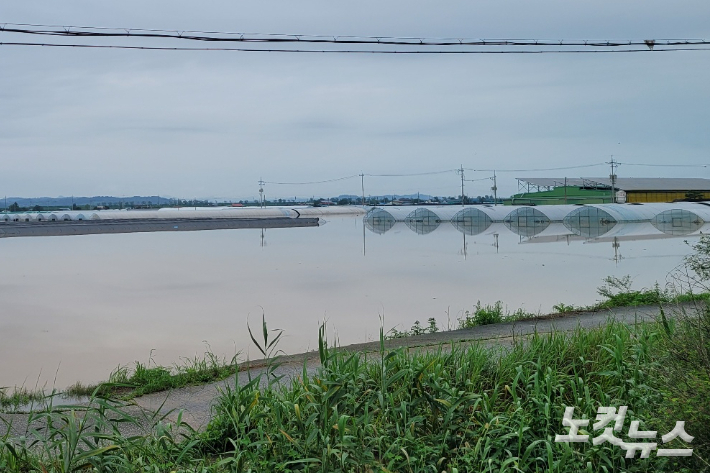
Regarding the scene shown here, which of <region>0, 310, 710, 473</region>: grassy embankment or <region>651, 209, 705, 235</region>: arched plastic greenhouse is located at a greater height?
<region>0, 310, 710, 473</region>: grassy embankment

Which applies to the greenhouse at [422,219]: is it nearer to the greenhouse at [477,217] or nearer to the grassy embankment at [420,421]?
the greenhouse at [477,217]

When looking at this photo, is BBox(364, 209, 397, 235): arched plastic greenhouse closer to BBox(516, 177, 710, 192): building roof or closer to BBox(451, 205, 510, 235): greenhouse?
BBox(451, 205, 510, 235): greenhouse

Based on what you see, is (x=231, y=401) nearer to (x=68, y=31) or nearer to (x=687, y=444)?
(x=687, y=444)

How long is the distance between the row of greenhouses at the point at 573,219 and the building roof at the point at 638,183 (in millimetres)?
20595

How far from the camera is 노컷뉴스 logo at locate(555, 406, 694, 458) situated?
3.90m

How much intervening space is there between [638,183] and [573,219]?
2597 centimetres

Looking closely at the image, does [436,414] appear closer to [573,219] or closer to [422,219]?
[573,219]

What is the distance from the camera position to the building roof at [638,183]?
57156 millimetres

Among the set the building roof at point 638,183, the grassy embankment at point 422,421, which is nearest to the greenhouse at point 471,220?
the building roof at point 638,183

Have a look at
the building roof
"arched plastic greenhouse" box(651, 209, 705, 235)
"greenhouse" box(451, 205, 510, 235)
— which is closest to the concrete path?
"arched plastic greenhouse" box(651, 209, 705, 235)

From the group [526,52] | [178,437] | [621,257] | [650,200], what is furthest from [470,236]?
[650,200]

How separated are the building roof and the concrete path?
48760mm

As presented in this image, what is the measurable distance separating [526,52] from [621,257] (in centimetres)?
1046

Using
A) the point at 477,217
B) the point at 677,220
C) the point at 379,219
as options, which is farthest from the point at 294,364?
the point at 379,219
